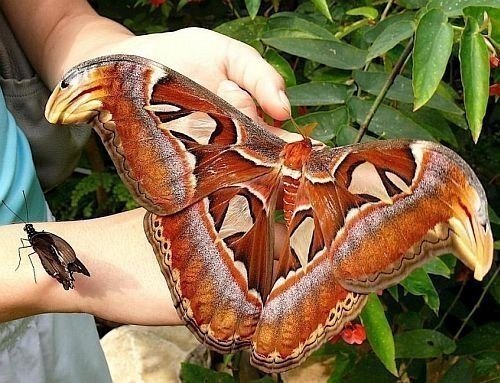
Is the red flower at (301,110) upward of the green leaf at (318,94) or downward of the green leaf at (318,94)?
downward

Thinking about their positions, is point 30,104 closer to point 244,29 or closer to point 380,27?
point 244,29

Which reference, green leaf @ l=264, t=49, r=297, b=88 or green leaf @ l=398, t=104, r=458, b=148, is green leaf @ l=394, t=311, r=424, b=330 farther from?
green leaf @ l=264, t=49, r=297, b=88

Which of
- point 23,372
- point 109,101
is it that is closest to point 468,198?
point 109,101

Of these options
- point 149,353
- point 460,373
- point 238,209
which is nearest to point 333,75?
point 238,209

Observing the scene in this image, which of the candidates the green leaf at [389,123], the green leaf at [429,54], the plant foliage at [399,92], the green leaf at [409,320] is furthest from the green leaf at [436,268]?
the green leaf at [409,320]

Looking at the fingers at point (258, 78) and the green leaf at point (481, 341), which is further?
the green leaf at point (481, 341)

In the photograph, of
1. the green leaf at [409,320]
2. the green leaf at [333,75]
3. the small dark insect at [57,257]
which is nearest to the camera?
the small dark insect at [57,257]

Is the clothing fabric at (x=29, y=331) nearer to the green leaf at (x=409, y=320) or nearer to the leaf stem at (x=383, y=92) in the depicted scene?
the leaf stem at (x=383, y=92)
